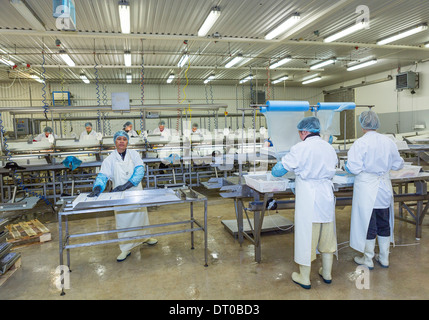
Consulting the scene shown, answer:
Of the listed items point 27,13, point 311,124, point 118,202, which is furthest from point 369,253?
point 27,13

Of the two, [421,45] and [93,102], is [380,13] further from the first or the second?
[93,102]

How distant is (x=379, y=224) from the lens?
99.1 inches

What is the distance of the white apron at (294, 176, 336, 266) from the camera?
214 centimetres

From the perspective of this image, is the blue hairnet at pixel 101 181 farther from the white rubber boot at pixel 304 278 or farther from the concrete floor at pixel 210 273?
the white rubber boot at pixel 304 278

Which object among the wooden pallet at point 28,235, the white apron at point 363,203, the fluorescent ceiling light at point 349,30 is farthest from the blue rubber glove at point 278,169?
the fluorescent ceiling light at point 349,30

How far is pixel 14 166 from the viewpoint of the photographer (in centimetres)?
410

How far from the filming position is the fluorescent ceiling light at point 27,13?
379 centimetres

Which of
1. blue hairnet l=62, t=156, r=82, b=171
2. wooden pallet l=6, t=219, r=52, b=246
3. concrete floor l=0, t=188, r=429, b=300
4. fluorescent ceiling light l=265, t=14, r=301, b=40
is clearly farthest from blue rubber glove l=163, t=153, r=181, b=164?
fluorescent ceiling light l=265, t=14, r=301, b=40

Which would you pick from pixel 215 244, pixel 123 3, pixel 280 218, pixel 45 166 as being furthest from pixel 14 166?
pixel 280 218

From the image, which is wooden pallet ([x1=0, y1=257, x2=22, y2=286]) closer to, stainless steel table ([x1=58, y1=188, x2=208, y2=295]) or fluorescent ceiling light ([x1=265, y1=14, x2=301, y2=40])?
stainless steel table ([x1=58, y1=188, x2=208, y2=295])

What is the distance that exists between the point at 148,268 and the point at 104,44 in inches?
205

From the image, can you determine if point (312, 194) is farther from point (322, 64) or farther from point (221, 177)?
point (322, 64)

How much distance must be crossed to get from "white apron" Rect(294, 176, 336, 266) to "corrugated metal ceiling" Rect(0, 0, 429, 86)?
339cm

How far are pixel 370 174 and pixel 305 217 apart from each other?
77 cm
